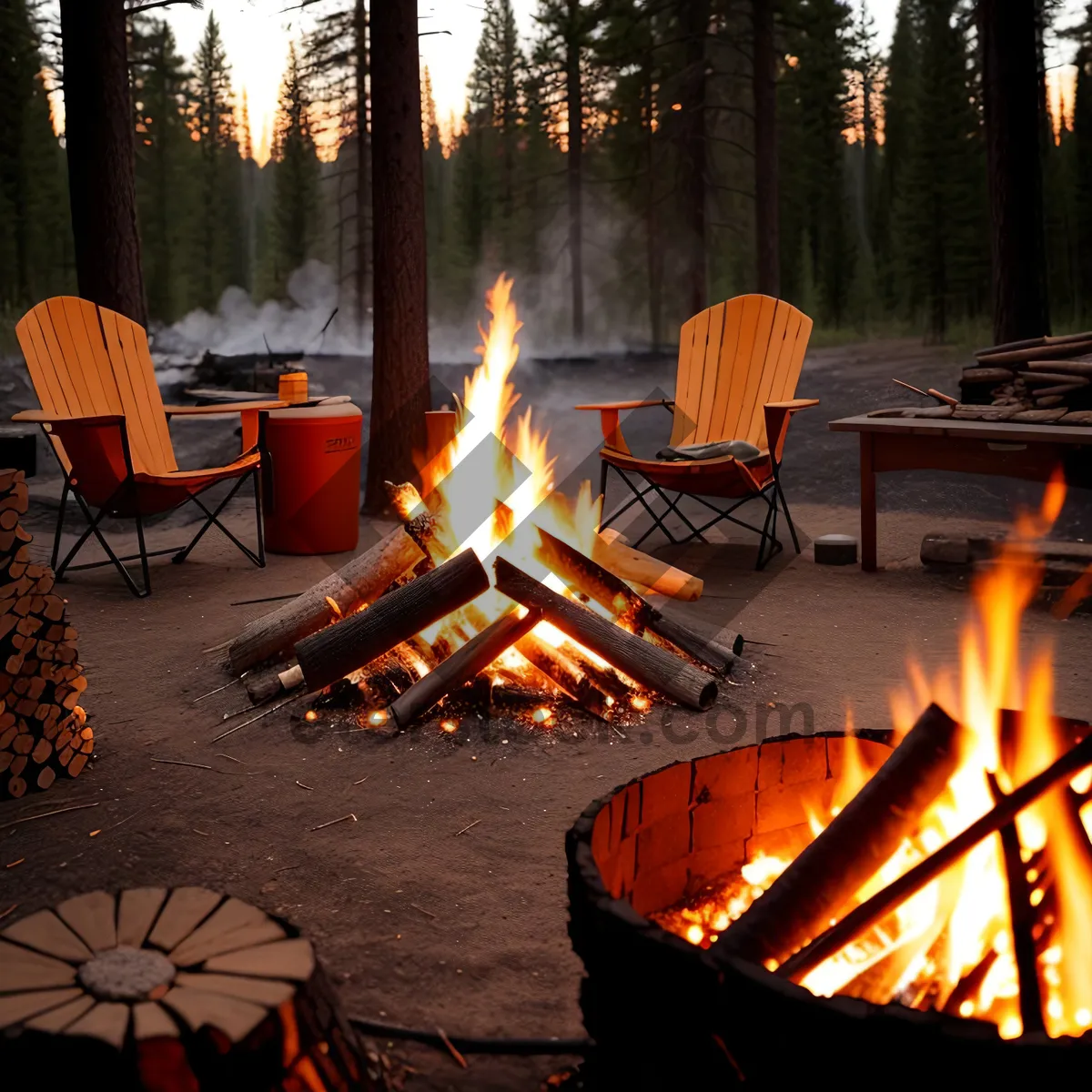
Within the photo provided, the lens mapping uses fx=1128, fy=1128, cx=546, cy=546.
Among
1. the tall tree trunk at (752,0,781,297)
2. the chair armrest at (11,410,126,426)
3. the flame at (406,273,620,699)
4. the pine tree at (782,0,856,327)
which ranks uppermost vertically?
the pine tree at (782,0,856,327)

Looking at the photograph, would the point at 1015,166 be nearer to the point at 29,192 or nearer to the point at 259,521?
the point at 259,521

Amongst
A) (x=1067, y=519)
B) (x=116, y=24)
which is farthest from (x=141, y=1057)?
(x=116, y=24)

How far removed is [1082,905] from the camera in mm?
1322

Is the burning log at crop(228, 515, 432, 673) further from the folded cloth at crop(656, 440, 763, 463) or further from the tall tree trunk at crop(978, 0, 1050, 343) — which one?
the tall tree trunk at crop(978, 0, 1050, 343)

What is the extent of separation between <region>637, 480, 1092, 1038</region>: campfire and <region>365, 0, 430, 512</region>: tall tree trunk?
14.9 ft

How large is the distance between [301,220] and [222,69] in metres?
5.41

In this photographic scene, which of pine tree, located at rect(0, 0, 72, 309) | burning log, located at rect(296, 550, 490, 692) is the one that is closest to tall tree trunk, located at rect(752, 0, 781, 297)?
burning log, located at rect(296, 550, 490, 692)

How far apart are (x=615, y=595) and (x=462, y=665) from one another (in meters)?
0.57

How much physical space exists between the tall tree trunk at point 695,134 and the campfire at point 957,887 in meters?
11.3

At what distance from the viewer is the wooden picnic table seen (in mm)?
4195

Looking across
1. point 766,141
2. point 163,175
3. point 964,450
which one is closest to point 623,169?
point 766,141

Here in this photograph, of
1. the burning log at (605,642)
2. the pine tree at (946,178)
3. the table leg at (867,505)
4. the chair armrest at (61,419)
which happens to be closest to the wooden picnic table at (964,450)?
the table leg at (867,505)

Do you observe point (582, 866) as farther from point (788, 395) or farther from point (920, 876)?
point (788, 395)

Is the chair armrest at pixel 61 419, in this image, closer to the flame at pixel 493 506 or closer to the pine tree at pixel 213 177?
the flame at pixel 493 506
